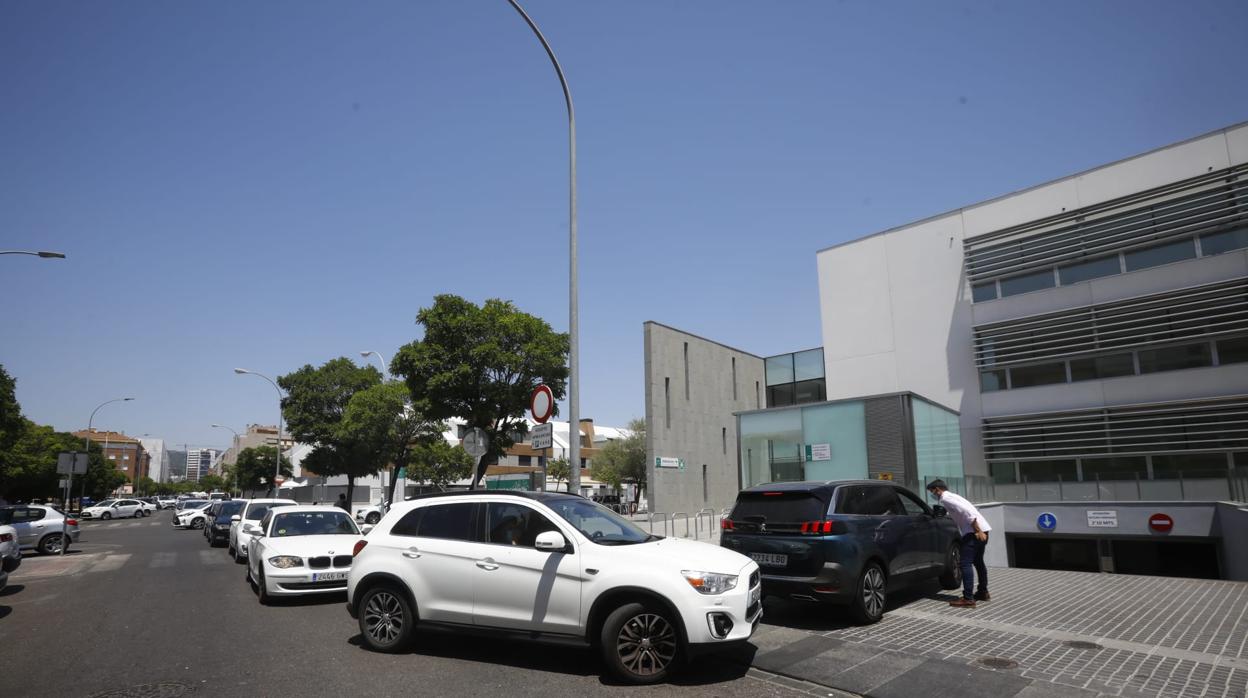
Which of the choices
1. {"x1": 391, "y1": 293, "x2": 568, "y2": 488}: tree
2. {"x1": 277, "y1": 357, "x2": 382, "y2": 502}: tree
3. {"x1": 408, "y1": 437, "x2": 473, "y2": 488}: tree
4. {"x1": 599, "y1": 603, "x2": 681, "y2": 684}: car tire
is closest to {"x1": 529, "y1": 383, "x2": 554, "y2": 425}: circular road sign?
{"x1": 599, "y1": 603, "x2": 681, "y2": 684}: car tire

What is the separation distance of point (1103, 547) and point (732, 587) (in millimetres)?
15935

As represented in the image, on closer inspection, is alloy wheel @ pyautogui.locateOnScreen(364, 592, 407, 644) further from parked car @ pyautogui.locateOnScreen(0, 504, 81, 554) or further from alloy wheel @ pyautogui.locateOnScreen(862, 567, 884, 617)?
parked car @ pyautogui.locateOnScreen(0, 504, 81, 554)

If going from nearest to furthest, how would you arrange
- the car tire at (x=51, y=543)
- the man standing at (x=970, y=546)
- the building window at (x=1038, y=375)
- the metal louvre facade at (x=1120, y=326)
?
the man standing at (x=970, y=546) < the metal louvre facade at (x=1120, y=326) < the car tire at (x=51, y=543) < the building window at (x=1038, y=375)

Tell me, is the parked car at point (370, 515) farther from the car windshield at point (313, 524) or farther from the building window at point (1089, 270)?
the building window at point (1089, 270)

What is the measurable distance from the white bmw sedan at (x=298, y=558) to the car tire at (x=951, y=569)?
897 cm

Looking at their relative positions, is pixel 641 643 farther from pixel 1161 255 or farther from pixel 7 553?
pixel 1161 255

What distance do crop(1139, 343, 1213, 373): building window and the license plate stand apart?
17.8 m

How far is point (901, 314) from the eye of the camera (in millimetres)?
24719

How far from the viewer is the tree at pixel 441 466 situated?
55.2m

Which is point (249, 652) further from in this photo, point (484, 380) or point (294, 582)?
point (484, 380)

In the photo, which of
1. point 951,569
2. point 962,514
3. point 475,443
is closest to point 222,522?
point 475,443

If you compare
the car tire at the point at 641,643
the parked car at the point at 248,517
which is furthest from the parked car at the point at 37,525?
the car tire at the point at 641,643

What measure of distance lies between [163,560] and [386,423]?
1494 cm

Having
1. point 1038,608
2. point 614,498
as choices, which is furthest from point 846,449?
point 614,498
